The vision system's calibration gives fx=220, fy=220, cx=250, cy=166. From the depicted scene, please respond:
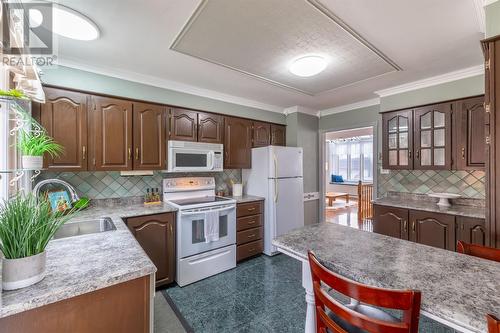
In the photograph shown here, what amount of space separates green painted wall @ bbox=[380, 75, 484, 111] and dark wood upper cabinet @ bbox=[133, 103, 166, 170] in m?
3.23

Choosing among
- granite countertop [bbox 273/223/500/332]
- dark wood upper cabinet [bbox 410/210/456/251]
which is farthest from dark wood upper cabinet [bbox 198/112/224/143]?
dark wood upper cabinet [bbox 410/210/456/251]

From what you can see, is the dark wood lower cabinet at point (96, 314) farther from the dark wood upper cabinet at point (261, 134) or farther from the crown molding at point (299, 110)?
the crown molding at point (299, 110)

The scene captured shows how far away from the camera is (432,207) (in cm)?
270

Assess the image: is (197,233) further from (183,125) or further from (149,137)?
(183,125)

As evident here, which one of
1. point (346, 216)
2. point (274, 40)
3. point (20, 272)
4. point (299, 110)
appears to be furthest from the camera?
point (346, 216)

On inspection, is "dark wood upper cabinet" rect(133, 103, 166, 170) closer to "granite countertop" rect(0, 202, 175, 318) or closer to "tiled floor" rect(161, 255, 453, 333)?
"granite countertop" rect(0, 202, 175, 318)

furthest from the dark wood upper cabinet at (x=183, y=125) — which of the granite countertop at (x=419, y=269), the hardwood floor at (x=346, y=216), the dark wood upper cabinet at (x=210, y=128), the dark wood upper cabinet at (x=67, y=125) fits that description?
the hardwood floor at (x=346, y=216)

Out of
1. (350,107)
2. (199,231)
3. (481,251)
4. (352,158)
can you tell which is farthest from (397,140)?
(352,158)

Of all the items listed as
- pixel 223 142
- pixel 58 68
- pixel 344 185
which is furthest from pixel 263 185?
pixel 344 185

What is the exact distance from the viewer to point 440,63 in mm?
2391

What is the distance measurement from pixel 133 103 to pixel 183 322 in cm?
242

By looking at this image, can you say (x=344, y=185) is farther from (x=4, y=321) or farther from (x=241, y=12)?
(x=4, y=321)

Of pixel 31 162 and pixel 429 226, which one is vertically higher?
pixel 31 162

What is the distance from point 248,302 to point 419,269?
177cm
